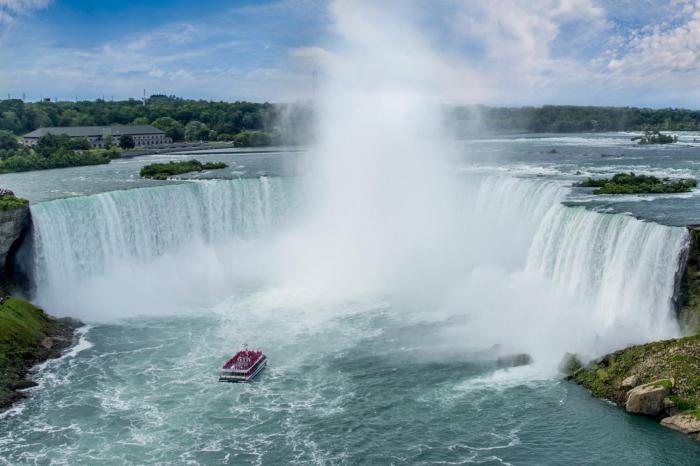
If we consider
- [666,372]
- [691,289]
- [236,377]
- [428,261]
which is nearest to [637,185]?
[428,261]

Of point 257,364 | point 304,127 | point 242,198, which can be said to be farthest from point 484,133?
point 257,364

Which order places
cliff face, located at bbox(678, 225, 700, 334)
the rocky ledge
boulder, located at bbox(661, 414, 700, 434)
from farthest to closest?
cliff face, located at bbox(678, 225, 700, 334) < the rocky ledge < boulder, located at bbox(661, 414, 700, 434)

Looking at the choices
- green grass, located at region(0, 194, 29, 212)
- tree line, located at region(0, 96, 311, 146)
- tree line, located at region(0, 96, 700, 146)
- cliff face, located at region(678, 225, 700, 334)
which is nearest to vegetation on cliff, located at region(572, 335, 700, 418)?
cliff face, located at region(678, 225, 700, 334)

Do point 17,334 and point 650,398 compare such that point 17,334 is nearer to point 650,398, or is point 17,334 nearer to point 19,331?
point 19,331

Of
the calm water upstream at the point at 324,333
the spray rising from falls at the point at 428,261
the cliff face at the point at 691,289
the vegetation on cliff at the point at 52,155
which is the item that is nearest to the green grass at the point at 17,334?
the calm water upstream at the point at 324,333

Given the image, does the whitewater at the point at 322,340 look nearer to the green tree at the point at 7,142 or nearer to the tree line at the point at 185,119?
the green tree at the point at 7,142

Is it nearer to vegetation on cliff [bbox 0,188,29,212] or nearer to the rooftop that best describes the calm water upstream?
vegetation on cliff [bbox 0,188,29,212]
